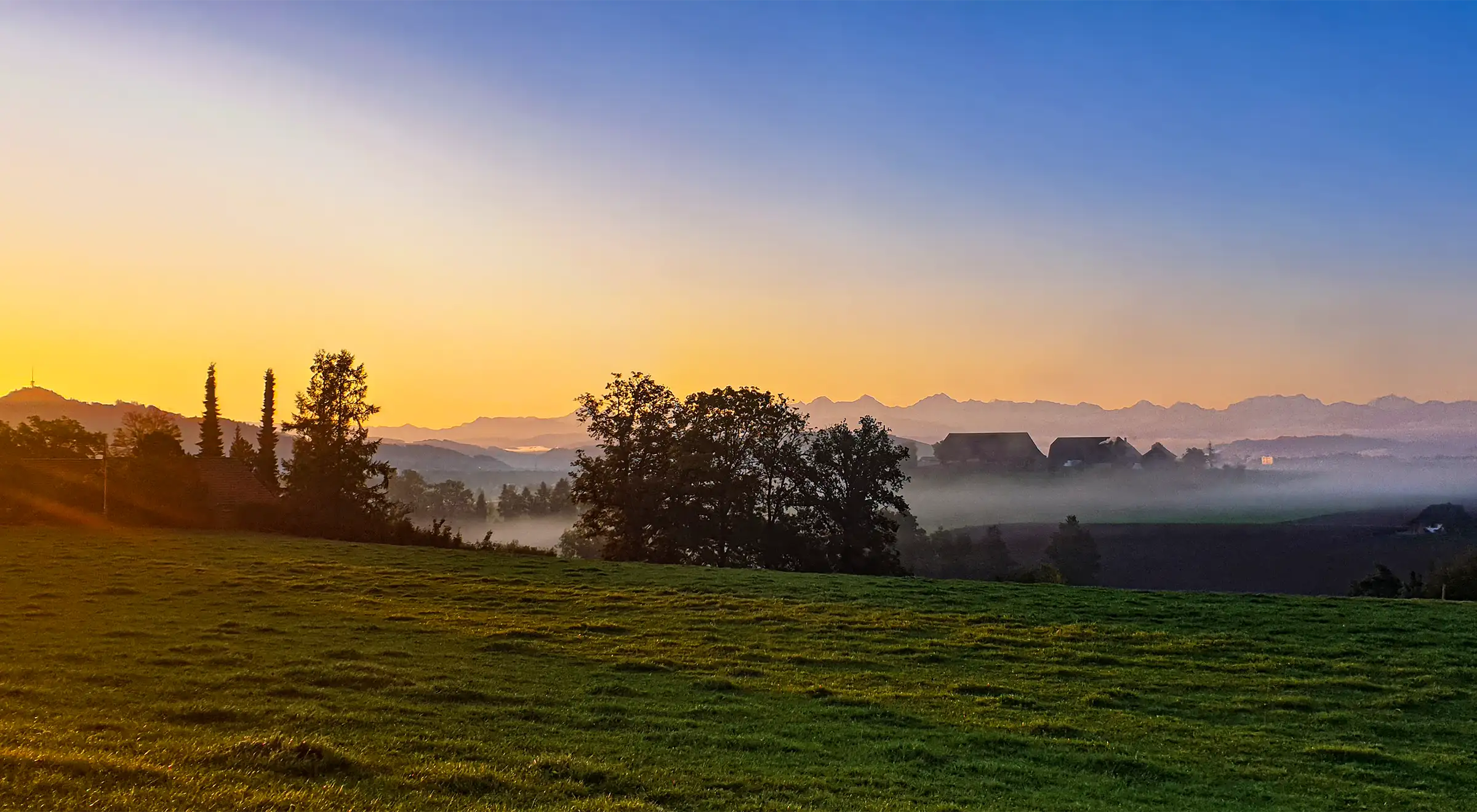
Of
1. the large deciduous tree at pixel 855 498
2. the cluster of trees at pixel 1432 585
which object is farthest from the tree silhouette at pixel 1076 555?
the cluster of trees at pixel 1432 585

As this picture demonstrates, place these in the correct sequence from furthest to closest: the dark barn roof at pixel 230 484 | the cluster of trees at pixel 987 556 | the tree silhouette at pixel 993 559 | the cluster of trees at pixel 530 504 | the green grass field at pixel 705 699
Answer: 1. the cluster of trees at pixel 530 504
2. the cluster of trees at pixel 987 556
3. the tree silhouette at pixel 993 559
4. the dark barn roof at pixel 230 484
5. the green grass field at pixel 705 699

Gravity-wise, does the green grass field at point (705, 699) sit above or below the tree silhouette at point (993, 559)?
above

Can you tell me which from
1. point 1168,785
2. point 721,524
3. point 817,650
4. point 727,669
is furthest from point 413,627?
point 721,524

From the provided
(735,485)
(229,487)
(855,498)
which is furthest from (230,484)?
(855,498)

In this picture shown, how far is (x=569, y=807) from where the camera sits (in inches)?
385

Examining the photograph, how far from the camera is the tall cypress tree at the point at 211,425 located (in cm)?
9750

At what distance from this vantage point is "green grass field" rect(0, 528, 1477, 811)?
35.5ft

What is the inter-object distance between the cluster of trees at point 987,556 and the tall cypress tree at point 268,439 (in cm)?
6686

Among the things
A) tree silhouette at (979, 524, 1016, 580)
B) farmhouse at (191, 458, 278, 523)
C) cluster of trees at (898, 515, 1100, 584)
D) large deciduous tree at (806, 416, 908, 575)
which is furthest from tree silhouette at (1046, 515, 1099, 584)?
farmhouse at (191, 458, 278, 523)

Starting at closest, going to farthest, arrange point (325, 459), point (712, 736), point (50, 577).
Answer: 1. point (712, 736)
2. point (50, 577)
3. point (325, 459)

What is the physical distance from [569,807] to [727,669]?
36.0ft

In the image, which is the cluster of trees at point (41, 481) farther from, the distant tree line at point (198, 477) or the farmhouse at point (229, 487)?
the farmhouse at point (229, 487)

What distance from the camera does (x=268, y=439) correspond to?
329ft

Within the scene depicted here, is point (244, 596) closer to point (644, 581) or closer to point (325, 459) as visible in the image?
point (644, 581)
